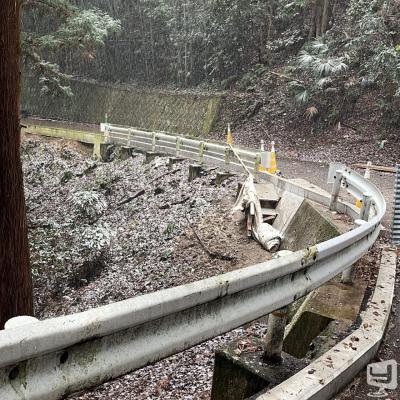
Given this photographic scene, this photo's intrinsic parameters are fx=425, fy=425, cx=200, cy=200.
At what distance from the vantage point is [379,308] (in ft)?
13.8

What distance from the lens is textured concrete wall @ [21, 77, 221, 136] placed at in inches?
1125

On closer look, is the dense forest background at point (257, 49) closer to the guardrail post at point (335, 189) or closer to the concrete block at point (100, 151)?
the concrete block at point (100, 151)

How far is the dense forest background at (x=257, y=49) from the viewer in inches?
773

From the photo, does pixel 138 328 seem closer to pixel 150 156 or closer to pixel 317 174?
pixel 317 174

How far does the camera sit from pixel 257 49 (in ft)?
95.0

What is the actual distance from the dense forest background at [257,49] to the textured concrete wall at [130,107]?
2312 millimetres

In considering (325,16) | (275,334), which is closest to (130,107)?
(325,16)

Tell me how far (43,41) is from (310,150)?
12558 mm

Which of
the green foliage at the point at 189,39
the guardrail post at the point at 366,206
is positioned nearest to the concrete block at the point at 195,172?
the guardrail post at the point at 366,206

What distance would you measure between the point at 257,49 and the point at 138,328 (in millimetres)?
29371

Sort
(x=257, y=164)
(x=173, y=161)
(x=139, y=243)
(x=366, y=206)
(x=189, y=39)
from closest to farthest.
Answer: (x=366, y=206), (x=139, y=243), (x=257, y=164), (x=173, y=161), (x=189, y=39)

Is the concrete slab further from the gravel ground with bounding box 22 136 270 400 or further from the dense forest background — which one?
the dense forest background

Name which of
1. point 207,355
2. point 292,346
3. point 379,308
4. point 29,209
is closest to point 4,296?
point 207,355

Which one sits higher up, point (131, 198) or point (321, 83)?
point (321, 83)
